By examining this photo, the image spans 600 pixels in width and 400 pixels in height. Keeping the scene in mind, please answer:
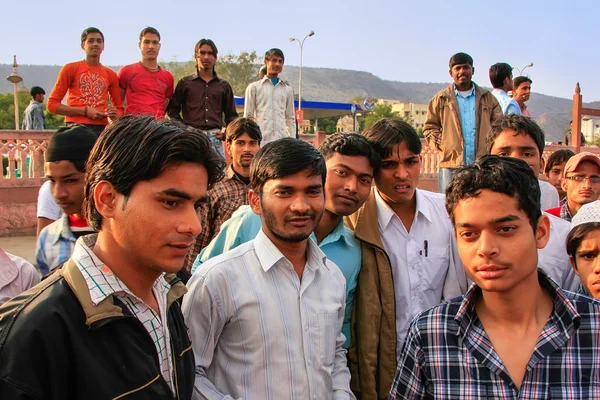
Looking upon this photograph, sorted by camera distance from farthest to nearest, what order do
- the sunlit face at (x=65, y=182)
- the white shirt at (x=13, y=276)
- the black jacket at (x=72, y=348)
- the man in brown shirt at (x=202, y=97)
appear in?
the man in brown shirt at (x=202, y=97) < the sunlit face at (x=65, y=182) < the white shirt at (x=13, y=276) < the black jacket at (x=72, y=348)

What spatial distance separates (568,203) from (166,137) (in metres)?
3.07

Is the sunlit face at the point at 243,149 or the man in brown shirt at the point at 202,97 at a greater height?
the man in brown shirt at the point at 202,97

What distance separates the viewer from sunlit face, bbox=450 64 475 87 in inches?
220

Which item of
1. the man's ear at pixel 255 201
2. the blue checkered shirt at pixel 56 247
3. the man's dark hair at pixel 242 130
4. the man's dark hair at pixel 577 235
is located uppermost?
the man's dark hair at pixel 242 130

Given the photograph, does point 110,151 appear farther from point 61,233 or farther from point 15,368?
point 61,233

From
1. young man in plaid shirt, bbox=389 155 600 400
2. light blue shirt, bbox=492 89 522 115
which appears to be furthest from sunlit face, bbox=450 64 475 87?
young man in plaid shirt, bbox=389 155 600 400

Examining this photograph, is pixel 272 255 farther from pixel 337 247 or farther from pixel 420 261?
pixel 420 261

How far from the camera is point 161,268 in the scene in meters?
1.49

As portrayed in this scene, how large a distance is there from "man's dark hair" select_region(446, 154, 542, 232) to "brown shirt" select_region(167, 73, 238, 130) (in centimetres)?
470

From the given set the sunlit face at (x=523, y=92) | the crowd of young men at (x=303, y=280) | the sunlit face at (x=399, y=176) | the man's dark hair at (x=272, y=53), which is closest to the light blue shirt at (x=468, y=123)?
the crowd of young men at (x=303, y=280)

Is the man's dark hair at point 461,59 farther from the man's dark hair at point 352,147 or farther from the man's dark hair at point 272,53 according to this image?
the man's dark hair at point 352,147

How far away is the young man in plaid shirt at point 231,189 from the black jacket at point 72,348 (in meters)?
2.29

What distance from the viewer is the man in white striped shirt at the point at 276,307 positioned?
1.95 m

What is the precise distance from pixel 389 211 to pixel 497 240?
42.3 inches
